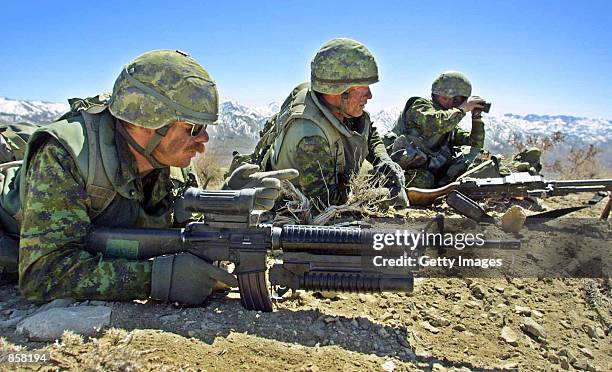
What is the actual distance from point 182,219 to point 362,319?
4.44 ft

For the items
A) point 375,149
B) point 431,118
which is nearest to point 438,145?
point 431,118

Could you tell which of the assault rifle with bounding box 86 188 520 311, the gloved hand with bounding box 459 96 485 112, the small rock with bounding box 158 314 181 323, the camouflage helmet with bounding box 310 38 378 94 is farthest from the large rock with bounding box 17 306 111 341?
the gloved hand with bounding box 459 96 485 112

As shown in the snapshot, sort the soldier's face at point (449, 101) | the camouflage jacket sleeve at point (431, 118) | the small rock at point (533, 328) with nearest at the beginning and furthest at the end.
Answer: the small rock at point (533, 328), the camouflage jacket sleeve at point (431, 118), the soldier's face at point (449, 101)

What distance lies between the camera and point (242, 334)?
241 centimetres

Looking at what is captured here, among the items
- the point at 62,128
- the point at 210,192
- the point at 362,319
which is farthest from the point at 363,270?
the point at 62,128

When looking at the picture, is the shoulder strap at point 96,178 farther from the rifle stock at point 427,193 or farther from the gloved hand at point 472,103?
the gloved hand at point 472,103

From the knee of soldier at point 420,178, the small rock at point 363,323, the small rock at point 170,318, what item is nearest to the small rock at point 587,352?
the small rock at point 363,323

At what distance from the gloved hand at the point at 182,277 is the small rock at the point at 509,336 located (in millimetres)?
1581

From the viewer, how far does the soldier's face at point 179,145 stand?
→ 2889mm

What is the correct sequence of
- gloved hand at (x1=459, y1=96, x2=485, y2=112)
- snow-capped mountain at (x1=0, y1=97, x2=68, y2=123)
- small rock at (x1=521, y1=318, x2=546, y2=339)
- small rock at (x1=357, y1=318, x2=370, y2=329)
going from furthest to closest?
snow-capped mountain at (x1=0, y1=97, x2=68, y2=123)
gloved hand at (x1=459, y1=96, x2=485, y2=112)
small rock at (x1=521, y1=318, x2=546, y2=339)
small rock at (x1=357, y1=318, x2=370, y2=329)

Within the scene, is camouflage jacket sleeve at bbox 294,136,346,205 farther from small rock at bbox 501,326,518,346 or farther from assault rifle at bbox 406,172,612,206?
small rock at bbox 501,326,518,346

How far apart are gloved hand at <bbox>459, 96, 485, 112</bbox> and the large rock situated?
239 inches

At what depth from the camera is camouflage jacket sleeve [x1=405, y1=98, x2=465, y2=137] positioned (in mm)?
6699

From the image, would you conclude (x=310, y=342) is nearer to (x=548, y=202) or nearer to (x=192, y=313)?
(x=192, y=313)
